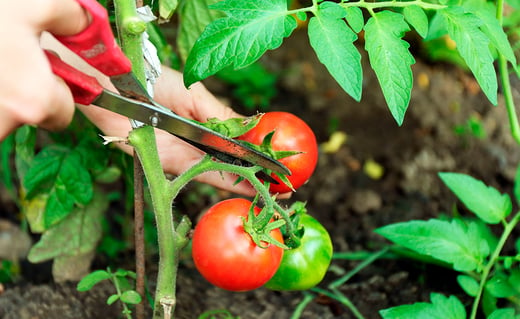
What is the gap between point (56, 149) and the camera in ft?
5.21

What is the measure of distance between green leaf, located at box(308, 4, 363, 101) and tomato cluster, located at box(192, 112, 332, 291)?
167 mm

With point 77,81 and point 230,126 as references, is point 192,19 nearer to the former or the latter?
point 230,126

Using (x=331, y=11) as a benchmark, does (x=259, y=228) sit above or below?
below

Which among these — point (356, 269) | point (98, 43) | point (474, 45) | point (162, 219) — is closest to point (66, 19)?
point (98, 43)

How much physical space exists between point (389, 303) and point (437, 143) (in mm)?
885

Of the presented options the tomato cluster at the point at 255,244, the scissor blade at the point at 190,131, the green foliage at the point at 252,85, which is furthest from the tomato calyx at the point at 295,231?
the green foliage at the point at 252,85

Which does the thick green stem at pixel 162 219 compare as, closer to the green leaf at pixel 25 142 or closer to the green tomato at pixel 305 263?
the green tomato at pixel 305 263

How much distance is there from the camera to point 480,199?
4.88ft

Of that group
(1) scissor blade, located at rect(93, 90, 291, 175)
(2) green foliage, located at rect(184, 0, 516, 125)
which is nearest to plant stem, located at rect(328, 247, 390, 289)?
(1) scissor blade, located at rect(93, 90, 291, 175)

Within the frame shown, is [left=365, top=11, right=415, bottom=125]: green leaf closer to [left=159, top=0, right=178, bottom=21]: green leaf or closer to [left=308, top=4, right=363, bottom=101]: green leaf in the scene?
[left=308, top=4, right=363, bottom=101]: green leaf

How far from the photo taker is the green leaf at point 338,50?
3.25 feet

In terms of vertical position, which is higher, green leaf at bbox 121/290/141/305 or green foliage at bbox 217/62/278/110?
green leaf at bbox 121/290/141/305

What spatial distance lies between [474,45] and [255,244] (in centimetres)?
52

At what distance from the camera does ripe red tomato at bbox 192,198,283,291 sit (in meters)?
1.08
